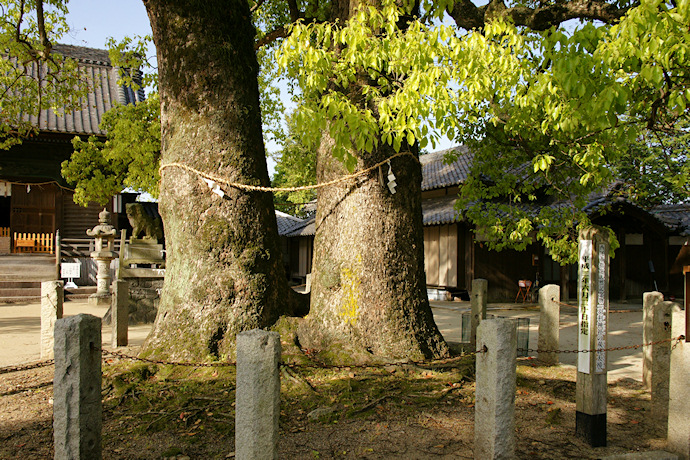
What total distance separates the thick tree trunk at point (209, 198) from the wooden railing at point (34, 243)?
14010 millimetres

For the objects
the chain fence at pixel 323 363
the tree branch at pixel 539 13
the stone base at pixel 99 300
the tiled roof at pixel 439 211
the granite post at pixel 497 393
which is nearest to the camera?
the granite post at pixel 497 393

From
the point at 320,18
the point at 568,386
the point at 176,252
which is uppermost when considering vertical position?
the point at 320,18

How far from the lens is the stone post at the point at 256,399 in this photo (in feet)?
7.90

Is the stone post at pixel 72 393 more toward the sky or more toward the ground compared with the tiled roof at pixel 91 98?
more toward the ground

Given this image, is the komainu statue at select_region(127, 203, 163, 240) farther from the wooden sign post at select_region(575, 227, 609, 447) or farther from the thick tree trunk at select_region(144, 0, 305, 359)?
the wooden sign post at select_region(575, 227, 609, 447)

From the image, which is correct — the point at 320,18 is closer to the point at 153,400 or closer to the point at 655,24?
the point at 655,24

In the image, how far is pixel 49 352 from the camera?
18.7 feet

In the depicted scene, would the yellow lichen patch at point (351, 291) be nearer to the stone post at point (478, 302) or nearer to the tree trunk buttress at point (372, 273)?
the tree trunk buttress at point (372, 273)

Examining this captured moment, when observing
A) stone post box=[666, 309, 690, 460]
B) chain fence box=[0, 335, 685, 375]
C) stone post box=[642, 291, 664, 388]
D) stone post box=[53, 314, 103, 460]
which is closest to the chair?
chain fence box=[0, 335, 685, 375]

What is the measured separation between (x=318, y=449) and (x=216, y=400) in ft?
3.49

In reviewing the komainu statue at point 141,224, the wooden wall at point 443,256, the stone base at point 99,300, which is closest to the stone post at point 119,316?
the komainu statue at point 141,224

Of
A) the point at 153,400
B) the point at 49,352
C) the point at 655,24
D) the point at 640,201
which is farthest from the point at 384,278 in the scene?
the point at 640,201

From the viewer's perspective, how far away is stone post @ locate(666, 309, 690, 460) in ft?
10.9

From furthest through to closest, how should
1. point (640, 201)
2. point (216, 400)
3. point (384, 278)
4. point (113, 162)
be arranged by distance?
point (640, 201)
point (113, 162)
point (384, 278)
point (216, 400)
